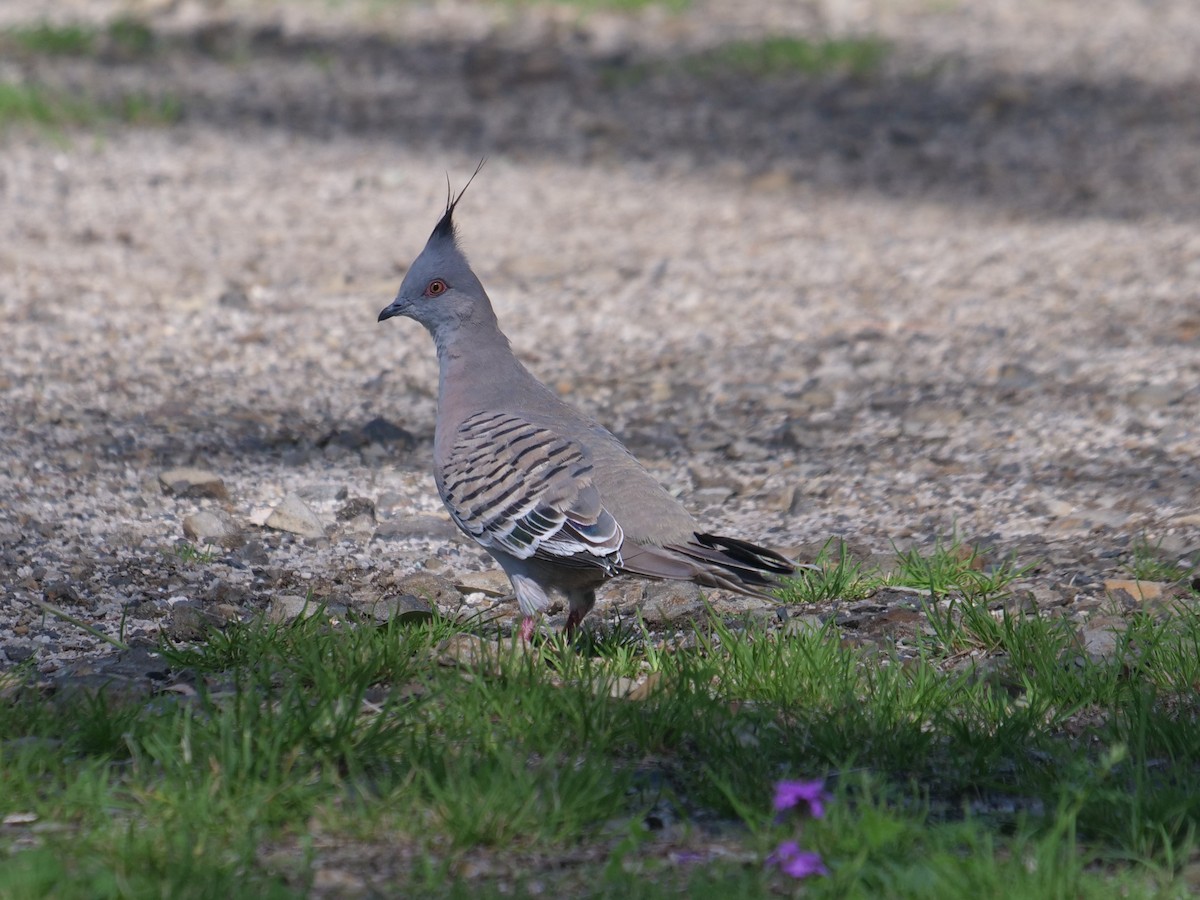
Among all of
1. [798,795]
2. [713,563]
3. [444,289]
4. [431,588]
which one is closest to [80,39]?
[444,289]

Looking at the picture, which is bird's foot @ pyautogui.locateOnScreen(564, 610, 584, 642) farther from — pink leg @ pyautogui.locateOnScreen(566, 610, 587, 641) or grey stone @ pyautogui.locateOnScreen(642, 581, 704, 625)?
grey stone @ pyautogui.locateOnScreen(642, 581, 704, 625)

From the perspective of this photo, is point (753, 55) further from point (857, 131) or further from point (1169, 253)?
point (1169, 253)

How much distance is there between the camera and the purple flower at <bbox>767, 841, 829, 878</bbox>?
2936 mm

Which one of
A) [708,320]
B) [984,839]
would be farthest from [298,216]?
[984,839]

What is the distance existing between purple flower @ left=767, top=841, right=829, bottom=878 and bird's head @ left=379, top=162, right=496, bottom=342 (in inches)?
96.5

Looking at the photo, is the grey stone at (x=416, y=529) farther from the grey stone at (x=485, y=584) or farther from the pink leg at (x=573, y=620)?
the pink leg at (x=573, y=620)

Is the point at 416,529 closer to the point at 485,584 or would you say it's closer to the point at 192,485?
the point at 485,584

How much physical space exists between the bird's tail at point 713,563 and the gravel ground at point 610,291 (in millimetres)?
554

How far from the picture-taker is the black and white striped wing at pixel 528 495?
4312 millimetres

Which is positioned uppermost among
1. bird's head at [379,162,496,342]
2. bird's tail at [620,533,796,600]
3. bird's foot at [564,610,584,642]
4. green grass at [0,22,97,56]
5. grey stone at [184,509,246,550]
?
green grass at [0,22,97,56]

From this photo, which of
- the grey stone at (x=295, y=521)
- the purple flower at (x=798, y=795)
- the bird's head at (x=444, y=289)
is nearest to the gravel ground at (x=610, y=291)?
the grey stone at (x=295, y=521)

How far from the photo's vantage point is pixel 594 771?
330cm

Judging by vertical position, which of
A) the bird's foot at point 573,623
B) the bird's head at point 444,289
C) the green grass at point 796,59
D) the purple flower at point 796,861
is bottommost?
the bird's foot at point 573,623

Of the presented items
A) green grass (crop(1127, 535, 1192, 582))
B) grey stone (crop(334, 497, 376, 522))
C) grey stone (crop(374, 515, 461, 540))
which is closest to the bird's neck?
grey stone (crop(374, 515, 461, 540))
